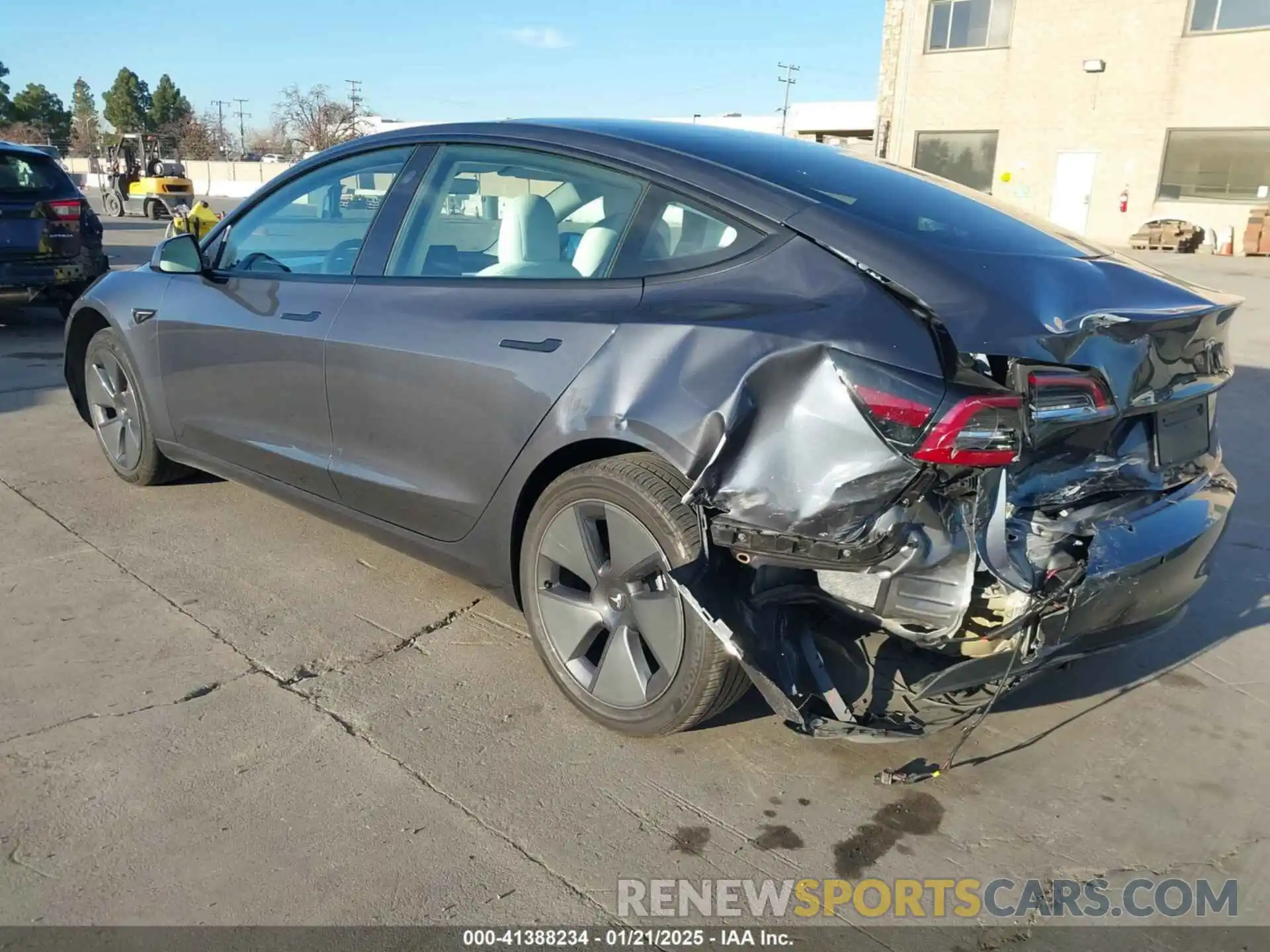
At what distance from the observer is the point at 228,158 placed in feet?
268

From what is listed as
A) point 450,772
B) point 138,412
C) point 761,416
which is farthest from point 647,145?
point 138,412

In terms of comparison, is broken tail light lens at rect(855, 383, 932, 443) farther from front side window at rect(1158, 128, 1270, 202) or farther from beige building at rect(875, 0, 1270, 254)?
front side window at rect(1158, 128, 1270, 202)

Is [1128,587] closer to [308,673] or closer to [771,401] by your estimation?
[771,401]

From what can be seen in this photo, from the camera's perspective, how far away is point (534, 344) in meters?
2.93

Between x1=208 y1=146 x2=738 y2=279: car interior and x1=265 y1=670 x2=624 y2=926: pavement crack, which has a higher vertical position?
x1=208 y1=146 x2=738 y2=279: car interior

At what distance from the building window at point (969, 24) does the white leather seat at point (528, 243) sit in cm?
3065

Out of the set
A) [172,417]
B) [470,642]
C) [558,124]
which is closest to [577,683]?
[470,642]

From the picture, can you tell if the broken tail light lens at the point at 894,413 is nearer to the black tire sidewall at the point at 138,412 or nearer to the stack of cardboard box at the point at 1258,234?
the black tire sidewall at the point at 138,412

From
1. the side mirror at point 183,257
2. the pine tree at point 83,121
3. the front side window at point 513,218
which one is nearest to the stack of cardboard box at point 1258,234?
the front side window at point 513,218

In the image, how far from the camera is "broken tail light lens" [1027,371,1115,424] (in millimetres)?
2297

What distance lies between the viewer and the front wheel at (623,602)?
263 centimetres

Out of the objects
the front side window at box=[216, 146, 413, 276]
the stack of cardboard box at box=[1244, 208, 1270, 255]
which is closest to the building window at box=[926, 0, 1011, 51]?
the stack of cardboard box at box=[1244, 208, 1270, 255]

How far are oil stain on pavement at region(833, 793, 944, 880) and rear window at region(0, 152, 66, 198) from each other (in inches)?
368

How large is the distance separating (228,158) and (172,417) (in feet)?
288
